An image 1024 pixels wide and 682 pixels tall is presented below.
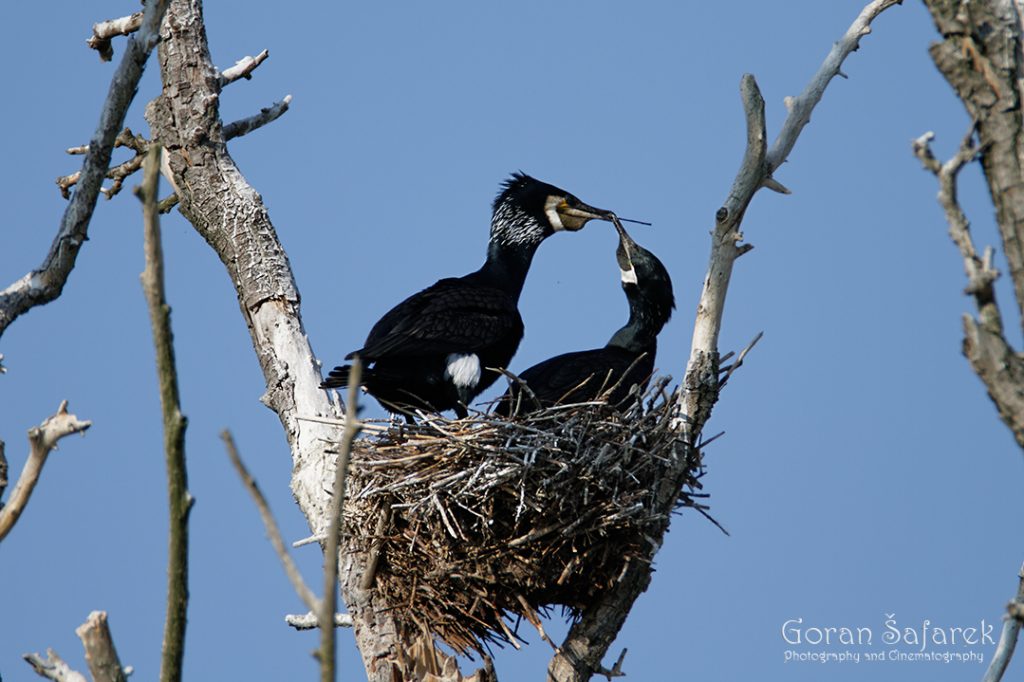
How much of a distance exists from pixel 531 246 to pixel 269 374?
6.50 feet

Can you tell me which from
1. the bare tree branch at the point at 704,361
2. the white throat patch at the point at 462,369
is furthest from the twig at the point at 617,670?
the white throat patch at the point at 462,369

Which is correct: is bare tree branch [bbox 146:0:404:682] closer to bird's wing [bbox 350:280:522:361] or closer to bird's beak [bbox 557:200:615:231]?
bird's wing [bbox 350:280:522:361]

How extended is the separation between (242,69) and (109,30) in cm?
68

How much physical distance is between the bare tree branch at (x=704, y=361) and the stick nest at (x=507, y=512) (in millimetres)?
77

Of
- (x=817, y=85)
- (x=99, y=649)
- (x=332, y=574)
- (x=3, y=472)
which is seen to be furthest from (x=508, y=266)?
(x=332, y=574)

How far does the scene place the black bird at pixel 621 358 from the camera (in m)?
6.19

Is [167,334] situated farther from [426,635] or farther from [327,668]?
[426,635]

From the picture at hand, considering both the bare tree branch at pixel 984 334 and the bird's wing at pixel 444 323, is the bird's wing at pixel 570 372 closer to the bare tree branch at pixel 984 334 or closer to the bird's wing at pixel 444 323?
the bird's wing at pixel 444 323

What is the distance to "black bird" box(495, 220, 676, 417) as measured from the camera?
20.3ft

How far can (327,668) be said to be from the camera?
2145 millimetres

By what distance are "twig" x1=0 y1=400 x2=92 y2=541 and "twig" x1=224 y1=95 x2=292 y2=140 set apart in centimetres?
347

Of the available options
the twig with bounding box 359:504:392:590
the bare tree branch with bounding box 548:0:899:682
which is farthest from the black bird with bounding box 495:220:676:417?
the twig with bounding box 359:504:392:590

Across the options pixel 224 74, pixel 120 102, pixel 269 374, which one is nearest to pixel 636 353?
pixel 269 374

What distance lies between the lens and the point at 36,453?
352 cm
